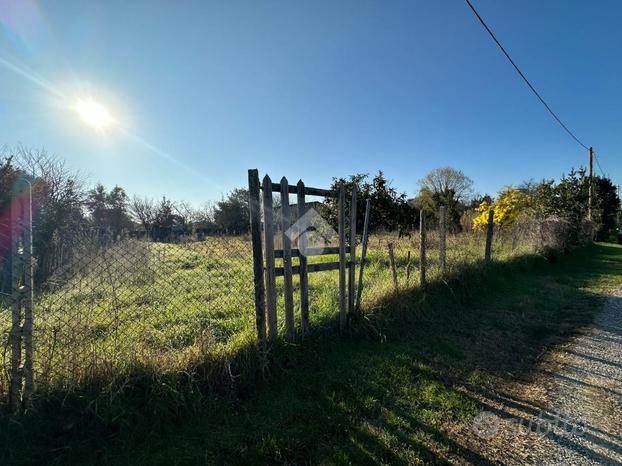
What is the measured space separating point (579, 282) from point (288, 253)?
868 centimetres

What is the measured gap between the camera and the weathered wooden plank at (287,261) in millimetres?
3490

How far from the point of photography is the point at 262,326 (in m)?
3.22

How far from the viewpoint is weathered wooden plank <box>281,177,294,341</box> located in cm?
349

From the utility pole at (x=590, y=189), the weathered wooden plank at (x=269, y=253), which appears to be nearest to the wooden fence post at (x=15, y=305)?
the weathered wooden plank at (x=269, y=253)

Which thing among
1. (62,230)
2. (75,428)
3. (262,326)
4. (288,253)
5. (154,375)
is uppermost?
(62,230)

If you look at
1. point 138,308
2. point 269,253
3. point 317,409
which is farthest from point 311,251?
point 138,308

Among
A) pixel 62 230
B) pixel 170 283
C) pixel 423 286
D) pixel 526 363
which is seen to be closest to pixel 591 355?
pixel 526 363

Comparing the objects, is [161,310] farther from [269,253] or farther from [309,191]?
[309,191]

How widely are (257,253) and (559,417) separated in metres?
3.08

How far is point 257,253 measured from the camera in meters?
Answer: 3.19

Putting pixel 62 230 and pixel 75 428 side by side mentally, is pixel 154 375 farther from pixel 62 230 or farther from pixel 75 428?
pixel 62 230

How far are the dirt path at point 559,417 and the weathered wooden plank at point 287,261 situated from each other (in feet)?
6.42

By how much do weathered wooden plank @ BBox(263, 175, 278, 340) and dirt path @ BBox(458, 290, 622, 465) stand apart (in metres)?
2.04

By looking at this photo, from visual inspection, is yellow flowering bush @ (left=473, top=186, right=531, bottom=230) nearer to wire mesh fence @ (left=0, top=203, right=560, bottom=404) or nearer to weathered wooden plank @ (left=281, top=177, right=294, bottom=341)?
wire mesh fence @ (left=0, top=203, right=560, bottom=404)
